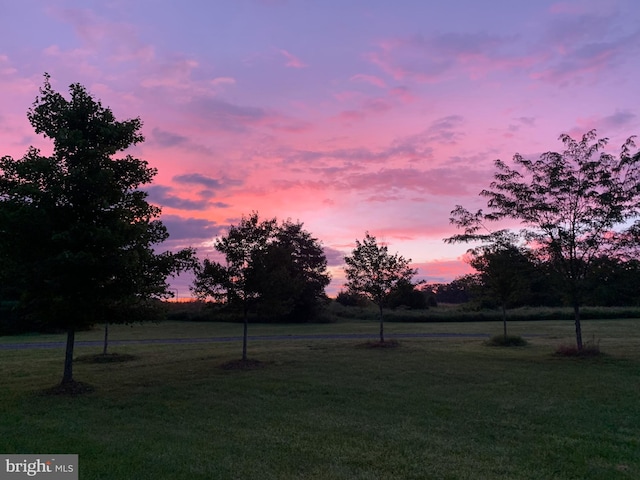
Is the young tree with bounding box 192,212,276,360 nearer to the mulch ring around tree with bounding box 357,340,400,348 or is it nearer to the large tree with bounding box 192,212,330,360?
the large tree with bounding box 192,212,330,360

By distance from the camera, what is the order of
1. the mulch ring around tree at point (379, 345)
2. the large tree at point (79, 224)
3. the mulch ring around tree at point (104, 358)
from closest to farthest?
the large tree at point (79, 224) → the mulch ring around tree at point (104, 358) → the mulch ring around tree at point (379, 345)

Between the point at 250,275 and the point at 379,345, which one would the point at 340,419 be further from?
the point at 379,345

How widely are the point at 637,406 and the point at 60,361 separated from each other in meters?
20.7

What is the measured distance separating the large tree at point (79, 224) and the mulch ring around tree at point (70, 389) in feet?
0.65

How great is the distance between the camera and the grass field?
6652 millimetres

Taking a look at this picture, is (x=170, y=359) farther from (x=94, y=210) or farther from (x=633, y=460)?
(x=633, y=460)

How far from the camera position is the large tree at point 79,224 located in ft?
41.0

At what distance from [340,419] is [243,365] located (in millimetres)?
8792

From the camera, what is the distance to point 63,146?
43.5 ft

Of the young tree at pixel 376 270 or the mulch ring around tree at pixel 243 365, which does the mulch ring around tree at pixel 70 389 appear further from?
the young tree at pixel 376 270

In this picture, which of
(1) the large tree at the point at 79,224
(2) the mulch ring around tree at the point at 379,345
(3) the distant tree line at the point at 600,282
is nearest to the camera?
(1) the large tree at the point at 79,224

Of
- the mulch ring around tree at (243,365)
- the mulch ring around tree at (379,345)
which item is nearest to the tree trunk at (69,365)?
the mulch ring around tree at (243,365)

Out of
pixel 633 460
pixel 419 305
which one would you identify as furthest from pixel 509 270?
pixel 419 305

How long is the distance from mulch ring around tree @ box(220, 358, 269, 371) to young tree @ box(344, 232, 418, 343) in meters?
10.2
